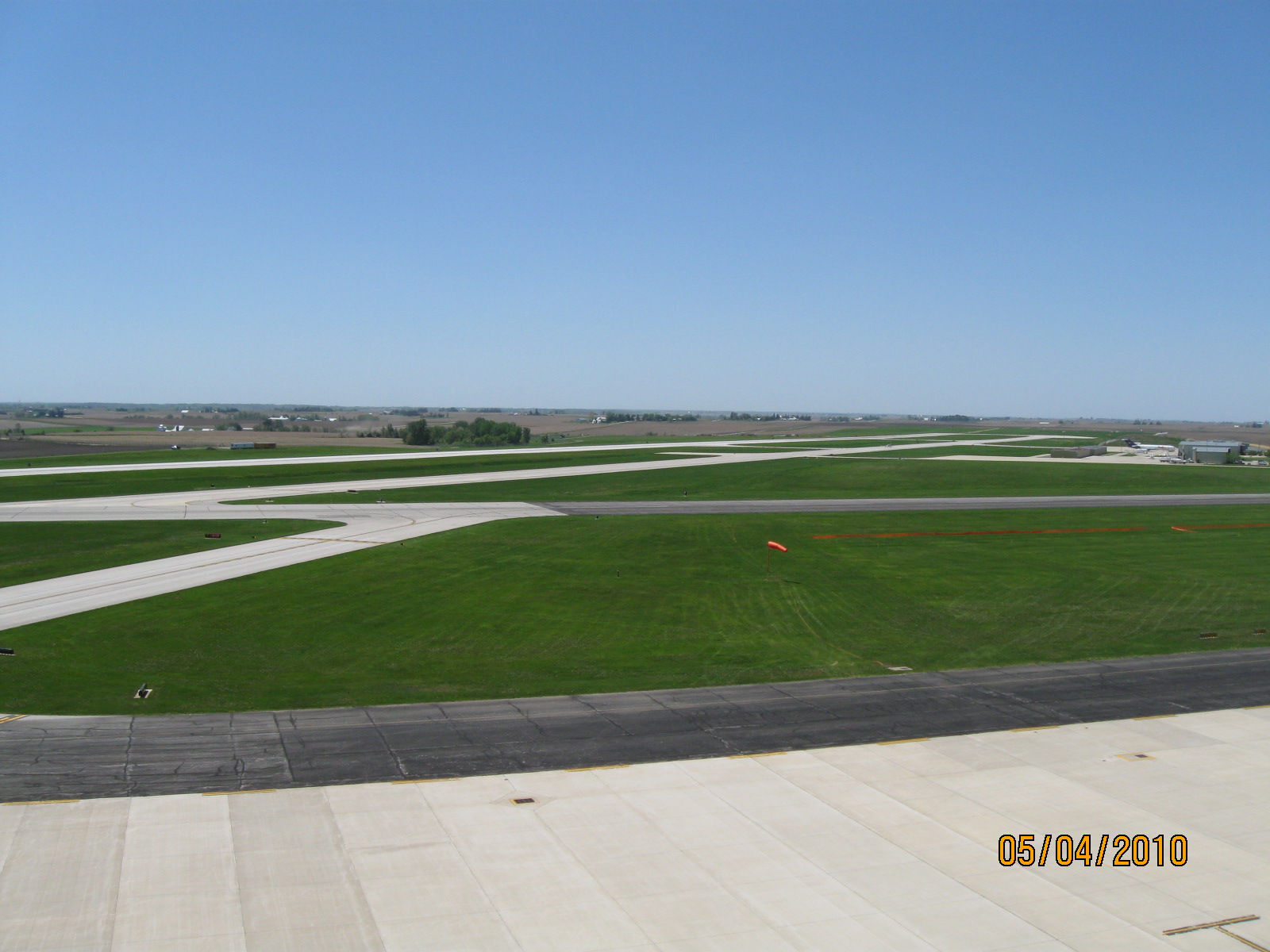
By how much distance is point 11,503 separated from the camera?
206ft

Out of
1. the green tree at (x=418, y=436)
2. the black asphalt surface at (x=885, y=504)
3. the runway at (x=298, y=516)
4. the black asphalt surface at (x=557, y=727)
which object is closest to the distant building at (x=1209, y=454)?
the runway at (x=298, y=516)

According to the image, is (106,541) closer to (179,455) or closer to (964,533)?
(964,533)

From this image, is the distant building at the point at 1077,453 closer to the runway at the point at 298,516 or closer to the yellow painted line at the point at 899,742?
the runway at the point at 298,516

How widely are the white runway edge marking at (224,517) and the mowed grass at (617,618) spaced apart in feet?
7.29

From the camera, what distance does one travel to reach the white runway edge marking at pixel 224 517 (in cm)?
3606

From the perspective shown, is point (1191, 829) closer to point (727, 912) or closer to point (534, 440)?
point (727, 912)

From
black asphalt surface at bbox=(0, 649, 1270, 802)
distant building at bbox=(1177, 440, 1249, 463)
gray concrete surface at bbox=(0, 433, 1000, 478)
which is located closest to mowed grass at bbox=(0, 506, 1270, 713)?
black asphalt surface at bbox=(0, 649, 1270, 802)

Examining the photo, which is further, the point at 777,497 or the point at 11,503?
the point at 777,497

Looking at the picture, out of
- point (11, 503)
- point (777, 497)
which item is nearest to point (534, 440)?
point (777, 497)

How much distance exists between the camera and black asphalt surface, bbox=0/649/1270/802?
19.3m

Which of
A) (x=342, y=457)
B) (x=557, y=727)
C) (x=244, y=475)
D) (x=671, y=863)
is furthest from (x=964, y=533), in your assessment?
(x=342, y=457)

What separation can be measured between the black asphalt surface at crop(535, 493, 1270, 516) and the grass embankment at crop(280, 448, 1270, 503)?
3106 millimetres

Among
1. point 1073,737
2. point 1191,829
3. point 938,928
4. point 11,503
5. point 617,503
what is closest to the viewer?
point 938,928

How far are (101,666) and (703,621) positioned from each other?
21.7m
